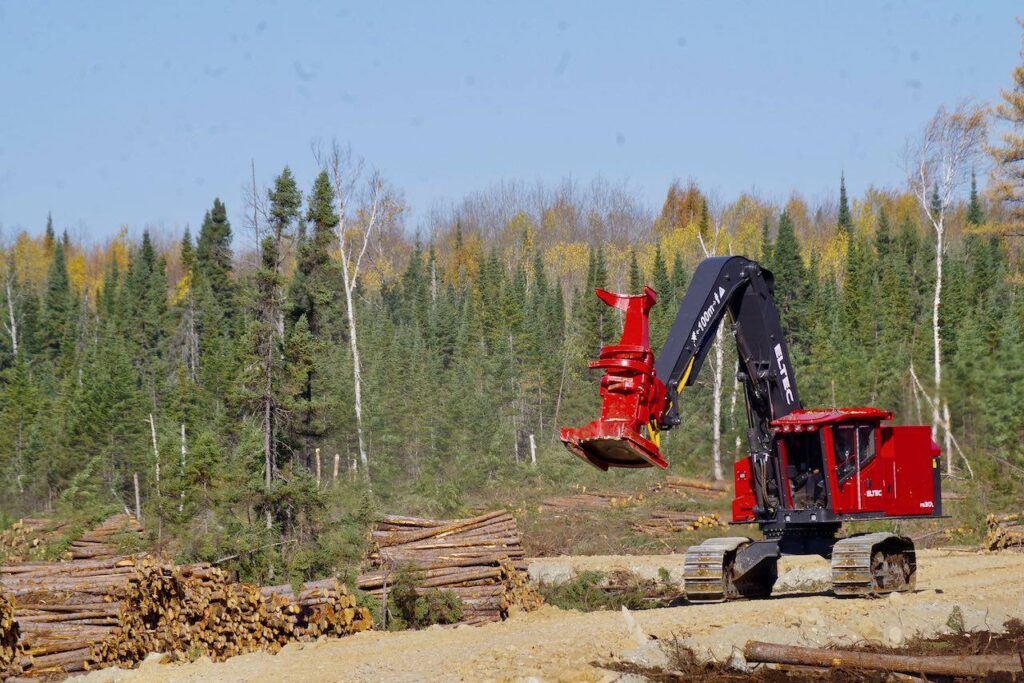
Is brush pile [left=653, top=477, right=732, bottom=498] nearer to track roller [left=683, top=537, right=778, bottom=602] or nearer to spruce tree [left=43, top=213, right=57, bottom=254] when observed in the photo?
track roller [left=683, top=537, right=778, bottom=602]

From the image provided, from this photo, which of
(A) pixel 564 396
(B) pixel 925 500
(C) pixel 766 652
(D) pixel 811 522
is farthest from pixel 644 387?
(A) pixel 564 396

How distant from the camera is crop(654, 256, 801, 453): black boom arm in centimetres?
1650

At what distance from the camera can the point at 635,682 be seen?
1166cm

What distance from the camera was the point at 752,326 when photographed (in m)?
17.8

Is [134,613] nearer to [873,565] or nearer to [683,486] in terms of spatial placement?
[873,565]

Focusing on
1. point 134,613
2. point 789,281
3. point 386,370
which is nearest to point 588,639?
point 134,613

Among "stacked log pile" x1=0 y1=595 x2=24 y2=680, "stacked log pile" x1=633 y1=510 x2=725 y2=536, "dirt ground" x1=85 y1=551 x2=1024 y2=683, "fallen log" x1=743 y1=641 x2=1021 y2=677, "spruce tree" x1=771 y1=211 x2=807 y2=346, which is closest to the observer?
"fallen log" x1=743 y1=641 x2=1021 y2=677

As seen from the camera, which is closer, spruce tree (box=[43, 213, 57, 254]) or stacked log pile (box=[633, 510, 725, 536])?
stacked log pile (box=[633, 510, 725, 536])

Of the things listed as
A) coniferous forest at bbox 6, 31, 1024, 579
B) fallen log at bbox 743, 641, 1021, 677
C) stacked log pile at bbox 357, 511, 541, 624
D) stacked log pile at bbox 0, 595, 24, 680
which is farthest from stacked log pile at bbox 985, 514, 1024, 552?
stacked log pile at bbox 0, 595, 24, 680

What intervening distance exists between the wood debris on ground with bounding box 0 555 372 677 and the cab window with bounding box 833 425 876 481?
758 cm

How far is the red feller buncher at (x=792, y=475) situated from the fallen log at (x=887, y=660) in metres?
5.00

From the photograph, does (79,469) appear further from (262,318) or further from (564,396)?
(564,396)

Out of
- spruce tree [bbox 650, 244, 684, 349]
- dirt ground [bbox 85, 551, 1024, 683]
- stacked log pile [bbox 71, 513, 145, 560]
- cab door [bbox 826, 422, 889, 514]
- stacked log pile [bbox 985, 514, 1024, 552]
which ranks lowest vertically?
stacked log pile [bbox 985, 514, 1024, 552]

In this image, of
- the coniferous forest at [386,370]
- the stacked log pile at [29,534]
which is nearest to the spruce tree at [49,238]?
the coniferous forest at [386,370]
